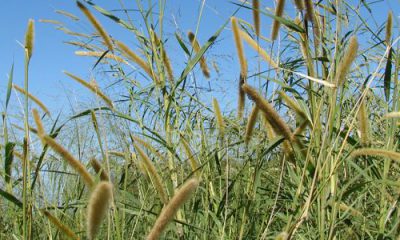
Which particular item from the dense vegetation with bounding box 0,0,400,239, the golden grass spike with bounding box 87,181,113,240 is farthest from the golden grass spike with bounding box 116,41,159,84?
the golden grass spike with bounding box 87,181,113,240

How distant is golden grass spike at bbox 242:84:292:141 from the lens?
1.49 meters

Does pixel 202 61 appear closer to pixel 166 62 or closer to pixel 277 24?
pixel 166 62

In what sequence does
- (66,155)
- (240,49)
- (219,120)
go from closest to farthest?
1. (66,155)
2. (240,49)
3. (219,120)

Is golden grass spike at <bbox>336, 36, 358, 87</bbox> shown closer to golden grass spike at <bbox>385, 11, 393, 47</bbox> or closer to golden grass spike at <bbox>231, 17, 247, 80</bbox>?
golden grass spike at <bbox>231, 17, 247, 80</bbox>

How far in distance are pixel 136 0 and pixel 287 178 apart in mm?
957

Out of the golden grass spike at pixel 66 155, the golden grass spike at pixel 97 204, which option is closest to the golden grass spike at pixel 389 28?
the golden grass spike at pixel 66 155

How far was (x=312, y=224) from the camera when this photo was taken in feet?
6.08

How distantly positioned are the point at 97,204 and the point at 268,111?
1.98 ft

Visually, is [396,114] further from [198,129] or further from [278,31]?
[198,129]

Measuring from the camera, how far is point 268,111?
1.50 meters

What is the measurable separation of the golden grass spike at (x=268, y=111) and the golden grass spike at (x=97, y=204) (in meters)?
0.56

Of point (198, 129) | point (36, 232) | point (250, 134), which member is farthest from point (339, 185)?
point (36, 232)

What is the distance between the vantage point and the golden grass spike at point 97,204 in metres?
1.07

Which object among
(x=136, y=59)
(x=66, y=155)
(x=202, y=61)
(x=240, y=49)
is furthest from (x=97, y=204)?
(x=202, y=61)
